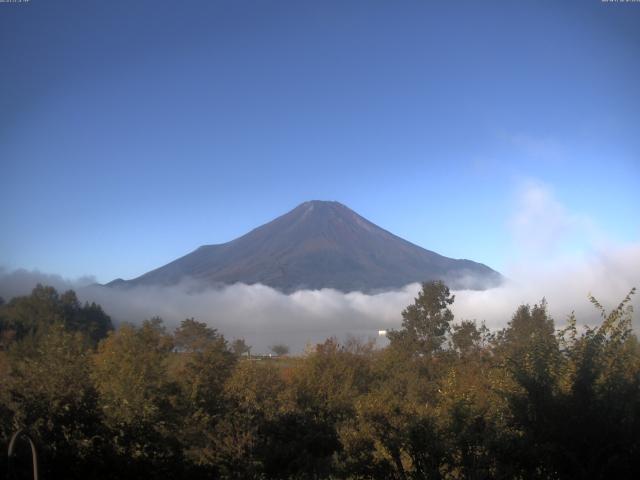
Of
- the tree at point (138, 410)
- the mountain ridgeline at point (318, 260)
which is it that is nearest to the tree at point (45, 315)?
the tree at point (138, 410)

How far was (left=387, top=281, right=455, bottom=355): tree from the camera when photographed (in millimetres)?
48000

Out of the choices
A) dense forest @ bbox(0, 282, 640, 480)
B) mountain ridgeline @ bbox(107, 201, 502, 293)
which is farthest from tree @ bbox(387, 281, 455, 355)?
mountain ridgeline @ bbox(107, 201, 502, 293)

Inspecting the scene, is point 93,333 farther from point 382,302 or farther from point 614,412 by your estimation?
point 382,302

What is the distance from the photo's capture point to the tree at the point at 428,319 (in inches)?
1890

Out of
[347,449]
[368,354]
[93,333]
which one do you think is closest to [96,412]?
[347,449]

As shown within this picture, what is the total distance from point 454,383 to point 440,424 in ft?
3.91

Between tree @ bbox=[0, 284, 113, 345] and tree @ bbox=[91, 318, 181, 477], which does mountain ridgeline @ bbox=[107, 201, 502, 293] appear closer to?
tree @ bbox=[0, 284, 113, 345]

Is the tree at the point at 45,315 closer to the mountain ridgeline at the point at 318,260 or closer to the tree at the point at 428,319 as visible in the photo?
the tree at the point at 428,319

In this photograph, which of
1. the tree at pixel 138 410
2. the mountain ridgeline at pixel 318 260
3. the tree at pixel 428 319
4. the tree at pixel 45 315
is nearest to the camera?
the tree at pixel 138 410

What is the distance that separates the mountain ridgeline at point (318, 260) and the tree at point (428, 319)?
88.9 metres

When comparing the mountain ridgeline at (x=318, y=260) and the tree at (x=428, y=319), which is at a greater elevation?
the mountain ridgeline at (x=318, y=260)

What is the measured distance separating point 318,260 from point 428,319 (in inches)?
3920

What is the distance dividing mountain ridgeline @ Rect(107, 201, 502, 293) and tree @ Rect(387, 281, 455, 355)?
8889cm

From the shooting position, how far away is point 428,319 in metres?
50.0
